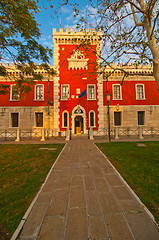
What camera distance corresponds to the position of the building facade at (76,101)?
16.4 meters

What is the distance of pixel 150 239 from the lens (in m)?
1.71

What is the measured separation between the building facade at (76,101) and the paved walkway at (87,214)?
12.9 metres

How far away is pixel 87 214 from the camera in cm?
220

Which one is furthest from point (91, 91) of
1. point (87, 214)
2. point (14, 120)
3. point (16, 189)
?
point (87, 214)

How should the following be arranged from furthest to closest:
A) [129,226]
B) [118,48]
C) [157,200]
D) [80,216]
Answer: [118,48] < [157,200] < [80,216] < [129,226]

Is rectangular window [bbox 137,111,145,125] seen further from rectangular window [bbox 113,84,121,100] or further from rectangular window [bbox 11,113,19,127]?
rectangular window [bbox 11,113,19,127]

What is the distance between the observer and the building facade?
647 inches

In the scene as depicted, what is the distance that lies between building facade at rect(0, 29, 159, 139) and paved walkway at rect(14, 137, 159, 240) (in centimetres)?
1291

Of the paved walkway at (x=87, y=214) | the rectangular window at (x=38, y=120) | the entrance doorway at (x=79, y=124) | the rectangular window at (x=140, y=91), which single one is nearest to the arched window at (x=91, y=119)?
the entrance doorway at (x=79, y=124)

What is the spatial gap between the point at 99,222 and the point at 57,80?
1682 centimetres

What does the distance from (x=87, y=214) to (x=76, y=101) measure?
1517 cm

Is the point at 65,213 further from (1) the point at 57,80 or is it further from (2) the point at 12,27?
(1) the point at 57,80

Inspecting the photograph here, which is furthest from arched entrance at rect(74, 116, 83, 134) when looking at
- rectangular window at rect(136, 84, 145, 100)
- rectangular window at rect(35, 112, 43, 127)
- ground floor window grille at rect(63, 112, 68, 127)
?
rectangular window at rect(136, 84, 145, 100)

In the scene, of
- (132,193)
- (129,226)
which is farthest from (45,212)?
(132,193)
